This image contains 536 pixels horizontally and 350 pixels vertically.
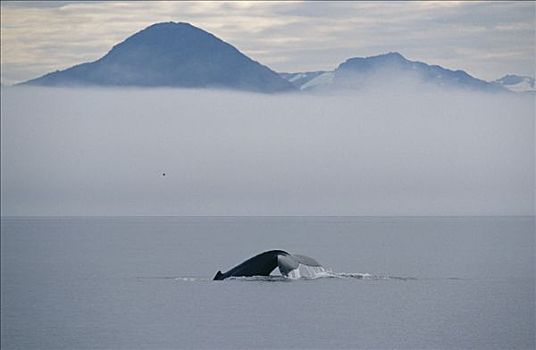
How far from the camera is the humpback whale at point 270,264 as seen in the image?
79.1 meters

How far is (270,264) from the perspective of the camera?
8056cm

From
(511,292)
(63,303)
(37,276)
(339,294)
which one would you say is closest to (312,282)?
(339,294)

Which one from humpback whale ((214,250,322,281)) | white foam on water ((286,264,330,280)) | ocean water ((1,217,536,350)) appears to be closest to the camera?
ocean water ((1,217,536,350))

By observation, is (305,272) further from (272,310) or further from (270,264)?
(272,310)

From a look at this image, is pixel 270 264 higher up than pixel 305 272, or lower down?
higher up

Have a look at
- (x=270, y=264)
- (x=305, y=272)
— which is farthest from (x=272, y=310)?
(x=305, y=272)

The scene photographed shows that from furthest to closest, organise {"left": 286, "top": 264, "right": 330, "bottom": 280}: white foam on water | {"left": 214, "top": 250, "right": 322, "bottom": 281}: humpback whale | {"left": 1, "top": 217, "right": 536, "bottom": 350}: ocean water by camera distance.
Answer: {"left": 286, "top": 264, "right": 330, "bottom": 280}: white foam on water → {"left": 214, "top": 250, "right": 322, "bottom": 281}: humpback whale → {"left": 1, "top": 217, "right": 536, "bottom": 350}: ocean water

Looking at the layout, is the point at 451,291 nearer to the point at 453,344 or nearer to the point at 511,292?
the point at 511,292

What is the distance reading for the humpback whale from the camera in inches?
3115

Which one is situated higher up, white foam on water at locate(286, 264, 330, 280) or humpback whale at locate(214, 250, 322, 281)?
humpback whale at locate(214, 250, 322, 281)

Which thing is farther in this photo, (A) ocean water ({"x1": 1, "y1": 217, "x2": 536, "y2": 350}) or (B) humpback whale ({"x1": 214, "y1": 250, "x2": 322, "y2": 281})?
(B) humpback whale ({"x1": 214, "y1": 250, "x2": 322, "y2": 281})

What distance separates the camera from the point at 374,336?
61.6 metres

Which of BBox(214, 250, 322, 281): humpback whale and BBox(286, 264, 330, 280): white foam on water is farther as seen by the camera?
BBox(286, 264, 330, 280): white foam on water

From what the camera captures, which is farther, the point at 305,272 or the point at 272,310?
the point at 305,272
